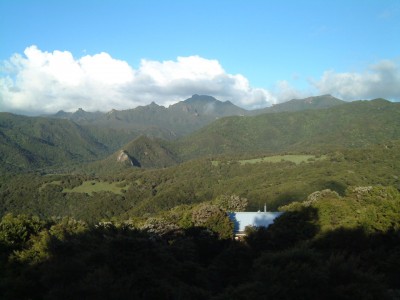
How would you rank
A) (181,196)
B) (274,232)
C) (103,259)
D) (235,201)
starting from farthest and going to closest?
(181,196), (235,201), (274,232), (103,259)

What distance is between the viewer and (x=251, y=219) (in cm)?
5122

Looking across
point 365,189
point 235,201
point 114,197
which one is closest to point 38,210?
point 114,197

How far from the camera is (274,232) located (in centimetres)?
3556

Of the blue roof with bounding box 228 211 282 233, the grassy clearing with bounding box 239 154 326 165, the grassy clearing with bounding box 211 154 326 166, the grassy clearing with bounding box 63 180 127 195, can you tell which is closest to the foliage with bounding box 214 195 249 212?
the blue roof with bounding box 228 211 282 233

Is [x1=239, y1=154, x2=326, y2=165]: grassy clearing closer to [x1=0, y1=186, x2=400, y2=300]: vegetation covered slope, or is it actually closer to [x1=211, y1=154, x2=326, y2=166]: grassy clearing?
[x1=211, y1=154, x2=326, y2=166]: grassy clearing

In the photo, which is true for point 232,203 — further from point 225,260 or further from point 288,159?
point 288,159

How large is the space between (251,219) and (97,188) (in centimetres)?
10169

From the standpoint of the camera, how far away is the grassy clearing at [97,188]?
14012 centimetres

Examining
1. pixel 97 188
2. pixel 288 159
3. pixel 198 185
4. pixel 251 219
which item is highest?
pixel 288 159

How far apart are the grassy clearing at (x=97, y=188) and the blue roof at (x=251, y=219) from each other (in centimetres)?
9239

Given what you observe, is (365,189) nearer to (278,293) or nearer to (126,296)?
(278,293)

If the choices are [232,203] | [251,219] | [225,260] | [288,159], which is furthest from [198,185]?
[225,260]

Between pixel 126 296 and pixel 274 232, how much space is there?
71.2 feet

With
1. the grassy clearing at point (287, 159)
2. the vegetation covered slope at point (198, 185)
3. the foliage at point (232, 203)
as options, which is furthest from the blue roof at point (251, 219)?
the grassy clearing at point (287, 159)
